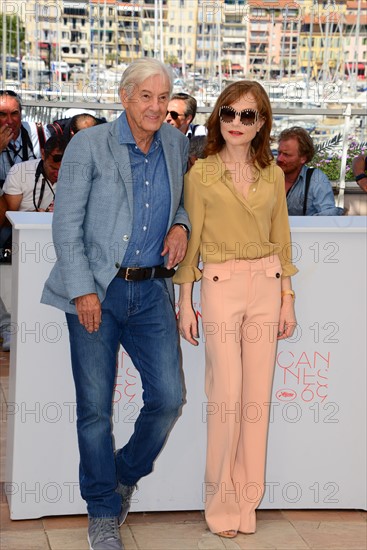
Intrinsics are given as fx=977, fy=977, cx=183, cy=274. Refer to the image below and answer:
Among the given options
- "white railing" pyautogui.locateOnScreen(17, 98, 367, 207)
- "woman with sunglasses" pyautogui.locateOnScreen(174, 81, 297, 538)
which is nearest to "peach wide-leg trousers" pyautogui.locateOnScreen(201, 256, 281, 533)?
"woman with sunglasses" pyautogui.locateOnScreen(174, 81, 297, 538)

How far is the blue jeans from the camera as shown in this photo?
318cm

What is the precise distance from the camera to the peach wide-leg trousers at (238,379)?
10.9 ft

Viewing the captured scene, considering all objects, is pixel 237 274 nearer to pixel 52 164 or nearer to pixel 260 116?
pixel 260 116

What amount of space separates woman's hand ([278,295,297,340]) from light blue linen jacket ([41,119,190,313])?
541 mm

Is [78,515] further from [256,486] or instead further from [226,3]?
[226,3]

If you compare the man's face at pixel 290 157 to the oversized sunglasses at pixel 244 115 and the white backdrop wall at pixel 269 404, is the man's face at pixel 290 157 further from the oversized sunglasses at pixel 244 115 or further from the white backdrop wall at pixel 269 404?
the oversized sunglasses at pixel 244 115

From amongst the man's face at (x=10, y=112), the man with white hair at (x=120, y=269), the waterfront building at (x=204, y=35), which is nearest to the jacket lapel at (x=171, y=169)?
the man with white hair at (x=120, y=269)

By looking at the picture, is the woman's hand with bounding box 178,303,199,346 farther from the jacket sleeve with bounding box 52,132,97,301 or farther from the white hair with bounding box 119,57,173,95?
the white hair with bounding box 119,57,173,95

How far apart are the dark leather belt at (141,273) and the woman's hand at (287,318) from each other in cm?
48

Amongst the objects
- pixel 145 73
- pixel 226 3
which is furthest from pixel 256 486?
pixel 226 3

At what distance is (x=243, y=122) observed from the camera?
10.7 feet

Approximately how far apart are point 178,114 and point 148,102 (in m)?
3.89

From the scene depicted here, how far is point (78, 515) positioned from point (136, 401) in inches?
19.0

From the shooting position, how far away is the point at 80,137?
3.13 metres
